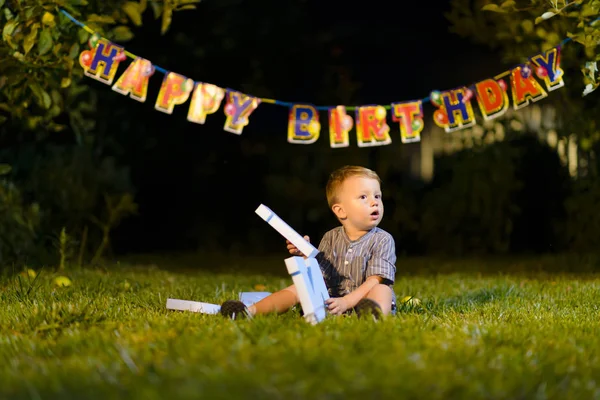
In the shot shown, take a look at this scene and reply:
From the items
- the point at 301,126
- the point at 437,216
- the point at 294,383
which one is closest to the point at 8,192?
the point at 301,126

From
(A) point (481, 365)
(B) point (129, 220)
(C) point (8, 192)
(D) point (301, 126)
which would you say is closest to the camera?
(A) point (481, 365)

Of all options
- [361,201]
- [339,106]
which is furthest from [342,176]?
→ [339,106]

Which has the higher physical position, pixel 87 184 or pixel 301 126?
pixel 301 126

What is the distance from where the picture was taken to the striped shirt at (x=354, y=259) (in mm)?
3924

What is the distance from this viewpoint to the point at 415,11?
10.1 metres

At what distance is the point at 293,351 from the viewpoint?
2682mm

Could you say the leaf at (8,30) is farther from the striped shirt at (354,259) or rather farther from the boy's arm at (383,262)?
the boy's arm at (383,262)

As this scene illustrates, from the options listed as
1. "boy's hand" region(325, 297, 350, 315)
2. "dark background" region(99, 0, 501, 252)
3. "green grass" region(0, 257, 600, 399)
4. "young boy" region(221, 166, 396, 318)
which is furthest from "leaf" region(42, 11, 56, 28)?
"dark background" region(99, 0, 501, 252)

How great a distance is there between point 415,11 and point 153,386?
8485 millimetres

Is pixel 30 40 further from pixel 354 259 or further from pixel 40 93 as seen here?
pixel 354 259

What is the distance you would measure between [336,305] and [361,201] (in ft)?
1.89

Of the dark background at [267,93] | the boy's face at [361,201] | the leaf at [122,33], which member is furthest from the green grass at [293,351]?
the dark background at [267,93]

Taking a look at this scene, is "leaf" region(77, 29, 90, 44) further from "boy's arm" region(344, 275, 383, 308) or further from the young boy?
"boy's arm" region(344, 275, 383, 308)

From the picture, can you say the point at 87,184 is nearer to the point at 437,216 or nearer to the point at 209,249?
the point at 209,249
